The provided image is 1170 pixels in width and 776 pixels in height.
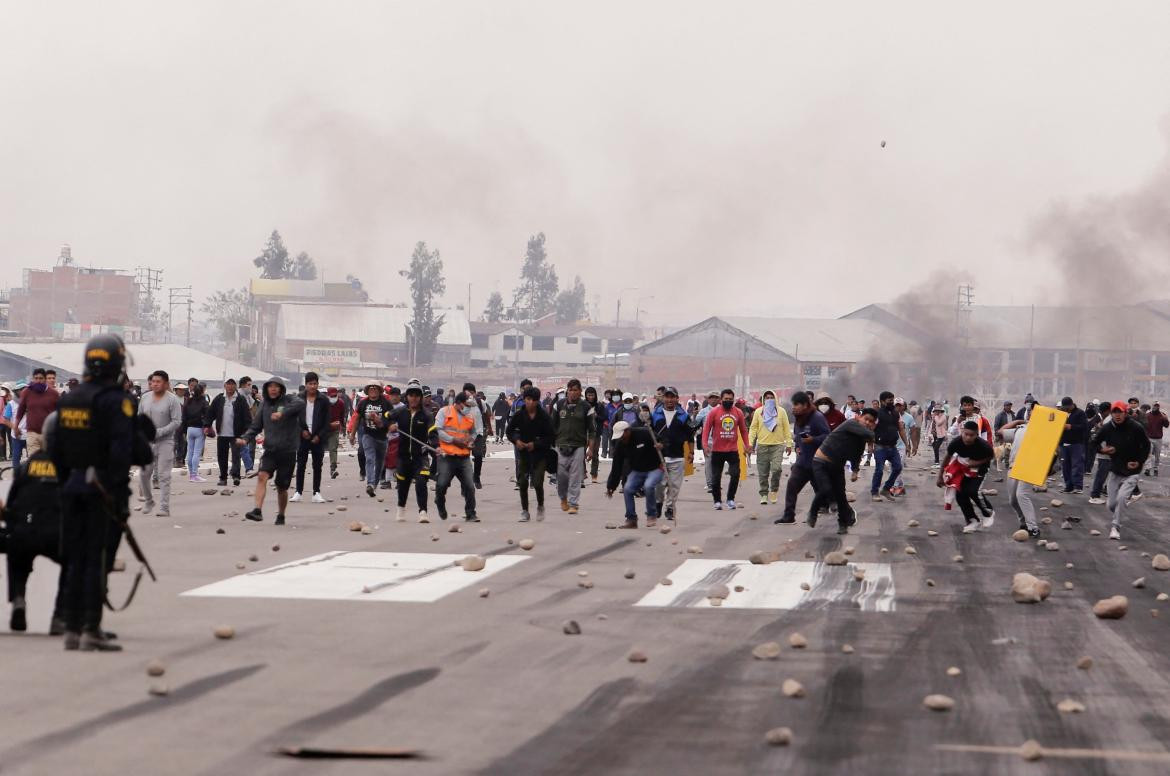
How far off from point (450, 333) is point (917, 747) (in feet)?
444

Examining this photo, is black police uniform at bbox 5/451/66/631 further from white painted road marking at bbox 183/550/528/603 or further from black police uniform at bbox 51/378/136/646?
white painted road marking at bbox 183/550/528/603

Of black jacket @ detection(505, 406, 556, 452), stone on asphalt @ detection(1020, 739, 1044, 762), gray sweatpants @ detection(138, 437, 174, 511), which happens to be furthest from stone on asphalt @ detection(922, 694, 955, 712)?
gray sweatpants @ detection(138, 437, 174, 511)

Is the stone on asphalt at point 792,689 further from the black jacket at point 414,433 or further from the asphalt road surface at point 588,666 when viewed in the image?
the black jacket at point 414,433

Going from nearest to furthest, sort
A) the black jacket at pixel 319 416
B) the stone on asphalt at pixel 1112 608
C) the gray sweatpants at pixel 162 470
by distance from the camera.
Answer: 1. the stone on asphalt at pixel 1112 608
2. the gray sweatpants at pixel 162 470
3. the black jacket at pixel 319 416

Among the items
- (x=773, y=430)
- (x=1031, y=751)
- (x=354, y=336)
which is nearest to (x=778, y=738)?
(x=1031, y=751)

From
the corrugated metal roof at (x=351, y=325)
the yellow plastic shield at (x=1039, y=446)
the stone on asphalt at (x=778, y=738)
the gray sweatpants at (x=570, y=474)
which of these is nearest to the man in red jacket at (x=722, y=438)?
the gray sweatpants at (x=570, y=474)

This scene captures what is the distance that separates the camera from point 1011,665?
9391mm

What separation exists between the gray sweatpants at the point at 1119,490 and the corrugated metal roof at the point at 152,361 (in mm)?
76442

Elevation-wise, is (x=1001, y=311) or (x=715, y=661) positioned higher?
(x=1001, y=311)

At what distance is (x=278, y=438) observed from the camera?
19000 millimetres

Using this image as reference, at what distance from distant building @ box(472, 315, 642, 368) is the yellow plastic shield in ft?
387

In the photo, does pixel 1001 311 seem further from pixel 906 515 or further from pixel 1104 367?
pixel 906 515

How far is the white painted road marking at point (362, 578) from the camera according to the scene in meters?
12.3

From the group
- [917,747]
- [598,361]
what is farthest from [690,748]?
[598,361]
